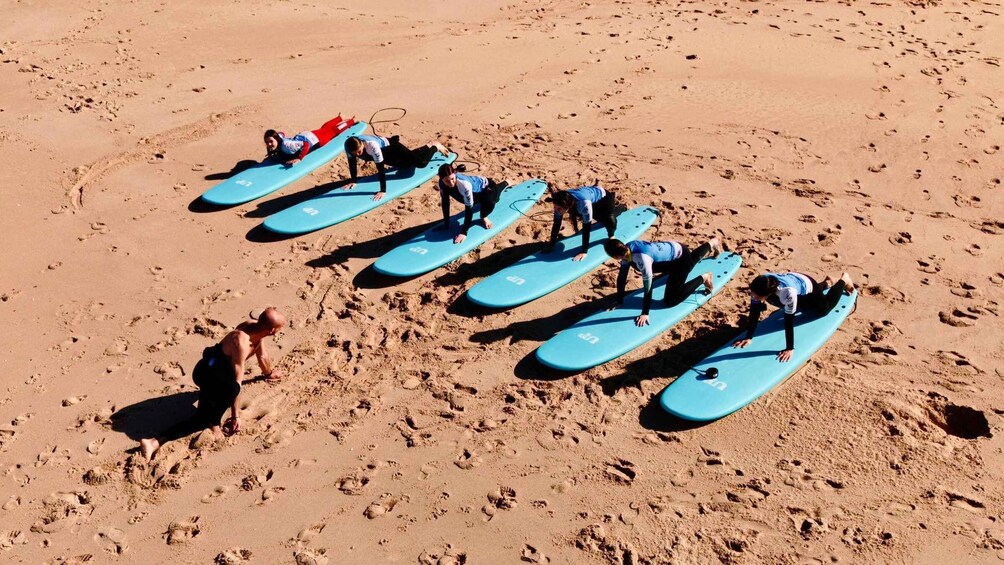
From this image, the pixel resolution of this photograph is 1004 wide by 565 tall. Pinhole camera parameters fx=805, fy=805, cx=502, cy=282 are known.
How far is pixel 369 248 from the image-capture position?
384 inches

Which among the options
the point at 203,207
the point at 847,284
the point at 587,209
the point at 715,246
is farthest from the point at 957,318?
the point at 203,207

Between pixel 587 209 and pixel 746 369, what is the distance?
248cm

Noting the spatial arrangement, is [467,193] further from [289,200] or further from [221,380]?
[221,380]

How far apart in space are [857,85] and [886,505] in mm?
8679

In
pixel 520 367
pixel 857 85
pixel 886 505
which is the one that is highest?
pixel 857 85

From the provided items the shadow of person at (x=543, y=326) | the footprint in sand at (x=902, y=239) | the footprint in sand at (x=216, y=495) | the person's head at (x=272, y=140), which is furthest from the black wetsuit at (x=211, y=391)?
the footprint in sand at (x=902, y=239)

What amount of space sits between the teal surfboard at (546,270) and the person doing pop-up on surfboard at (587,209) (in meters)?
0.16

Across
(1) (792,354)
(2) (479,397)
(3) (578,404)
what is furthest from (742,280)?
(2) (479,397)

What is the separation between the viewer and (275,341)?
8.19 meters

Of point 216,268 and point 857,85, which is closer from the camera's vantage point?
point 216,268

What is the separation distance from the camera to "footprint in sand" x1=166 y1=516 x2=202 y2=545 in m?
6.14

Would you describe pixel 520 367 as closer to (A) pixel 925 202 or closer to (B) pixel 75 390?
(B) pixel 75 390

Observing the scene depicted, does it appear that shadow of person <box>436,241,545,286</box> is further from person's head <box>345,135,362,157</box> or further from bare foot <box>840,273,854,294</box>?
bare foot <box>840,273,854,294</box>

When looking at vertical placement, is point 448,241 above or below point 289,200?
below
